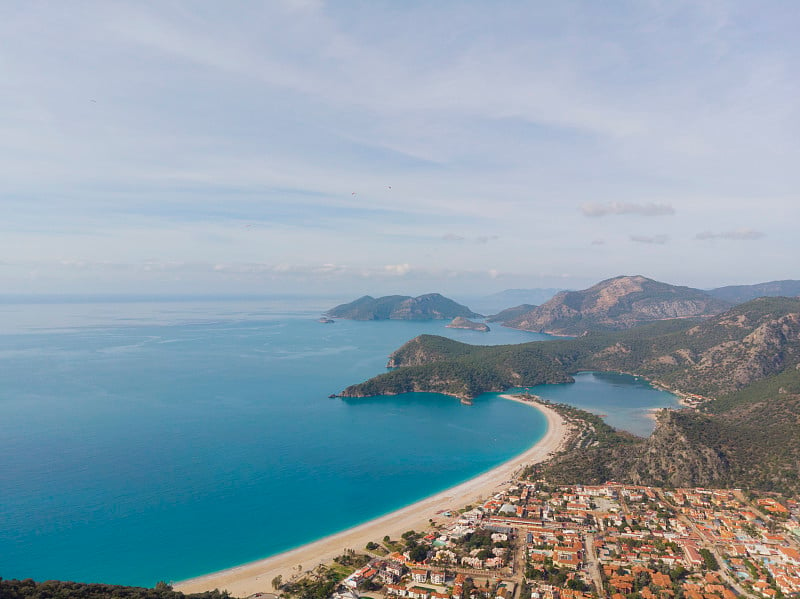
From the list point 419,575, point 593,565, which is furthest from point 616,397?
point 419,575

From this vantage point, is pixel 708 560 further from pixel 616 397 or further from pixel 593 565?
pixel 616 397

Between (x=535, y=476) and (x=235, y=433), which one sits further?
(x=235, y=433)

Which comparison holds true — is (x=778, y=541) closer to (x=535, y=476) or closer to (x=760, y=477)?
(x=760, y=477)

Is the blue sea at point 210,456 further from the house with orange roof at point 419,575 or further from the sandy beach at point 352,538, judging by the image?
the house with orange roof at point 419,575

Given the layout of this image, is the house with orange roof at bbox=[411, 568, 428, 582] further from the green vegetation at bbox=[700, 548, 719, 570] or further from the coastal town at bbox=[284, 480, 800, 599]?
the green vegetation at bbox=[700, 548, 719, 570]

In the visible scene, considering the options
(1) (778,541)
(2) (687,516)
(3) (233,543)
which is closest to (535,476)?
(2) (687,516)
